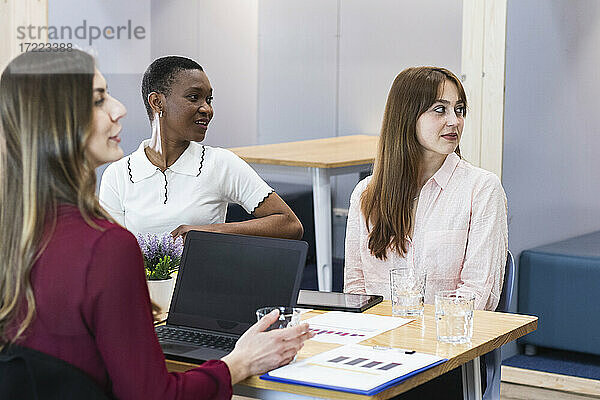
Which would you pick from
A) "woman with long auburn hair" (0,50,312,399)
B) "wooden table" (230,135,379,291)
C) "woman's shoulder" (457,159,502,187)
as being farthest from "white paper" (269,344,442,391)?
"wooden table" (230,135,379,291)

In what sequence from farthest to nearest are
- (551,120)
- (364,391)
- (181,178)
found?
1. (551,120)
2. (181,178)
3. (364,391)

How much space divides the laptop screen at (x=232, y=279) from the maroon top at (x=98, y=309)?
1.47 ft

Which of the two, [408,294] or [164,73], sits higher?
[164,73]

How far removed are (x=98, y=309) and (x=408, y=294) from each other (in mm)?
871

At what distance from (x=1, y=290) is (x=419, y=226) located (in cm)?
143

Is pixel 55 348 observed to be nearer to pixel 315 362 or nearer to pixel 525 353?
pixel 315 362

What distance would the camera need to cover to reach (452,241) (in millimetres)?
2598

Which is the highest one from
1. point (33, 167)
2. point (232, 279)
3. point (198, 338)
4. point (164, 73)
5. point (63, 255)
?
point (164, 73)

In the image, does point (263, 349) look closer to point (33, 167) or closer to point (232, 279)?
point (232, 279)

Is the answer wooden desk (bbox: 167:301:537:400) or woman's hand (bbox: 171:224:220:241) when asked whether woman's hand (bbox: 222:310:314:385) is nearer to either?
wooden desk (bbox: 167:301:537:400)

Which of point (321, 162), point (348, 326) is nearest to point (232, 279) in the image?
point (348, 326)

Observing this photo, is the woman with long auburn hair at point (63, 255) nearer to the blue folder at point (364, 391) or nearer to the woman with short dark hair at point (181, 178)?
the blue folder at point (364, 391)

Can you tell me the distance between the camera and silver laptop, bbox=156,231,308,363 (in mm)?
1866

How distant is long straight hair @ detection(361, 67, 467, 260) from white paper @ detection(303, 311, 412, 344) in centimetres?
56
